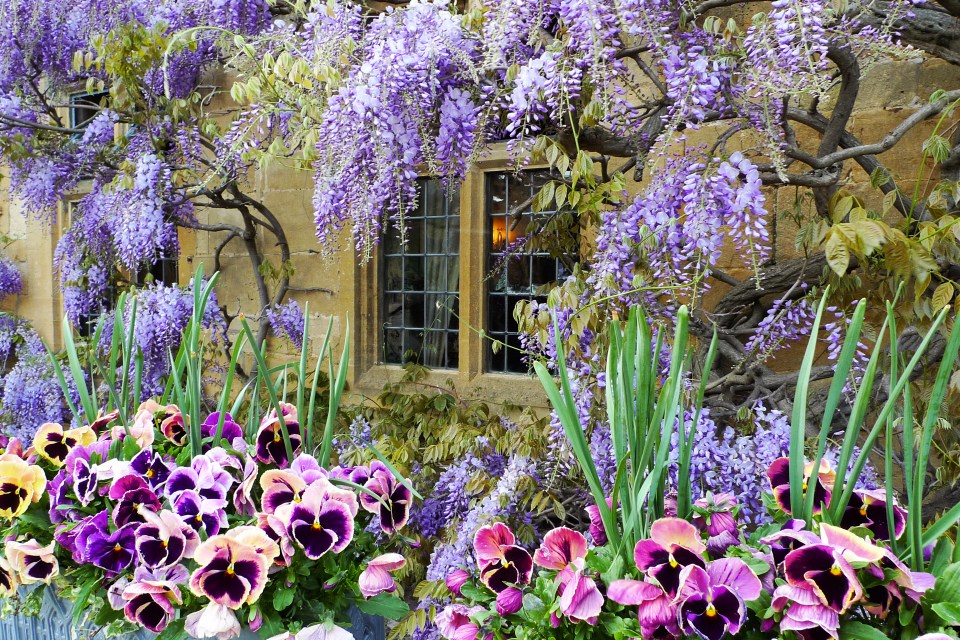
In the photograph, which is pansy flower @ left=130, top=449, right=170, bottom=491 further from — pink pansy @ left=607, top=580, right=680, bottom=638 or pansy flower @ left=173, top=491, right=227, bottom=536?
pink pansy @ left=607, top=580, right=680, bottom=638

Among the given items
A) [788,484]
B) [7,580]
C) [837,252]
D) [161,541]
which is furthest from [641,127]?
[7,580]

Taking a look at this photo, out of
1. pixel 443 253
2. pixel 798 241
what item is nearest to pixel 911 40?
pixel 798 241

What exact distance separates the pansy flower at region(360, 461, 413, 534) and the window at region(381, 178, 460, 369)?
2532mm

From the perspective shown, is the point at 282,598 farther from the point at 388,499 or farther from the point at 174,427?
the point at 174,427

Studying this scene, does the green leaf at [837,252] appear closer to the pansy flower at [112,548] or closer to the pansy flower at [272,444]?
the pansy flower at [272,444]

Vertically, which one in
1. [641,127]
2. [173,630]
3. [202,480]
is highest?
[641,127]

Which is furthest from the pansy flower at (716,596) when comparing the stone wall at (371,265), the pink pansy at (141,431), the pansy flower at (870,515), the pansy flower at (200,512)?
the stone wall at (371,265)

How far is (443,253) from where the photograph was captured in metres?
4.19

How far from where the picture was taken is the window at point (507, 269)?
390cm

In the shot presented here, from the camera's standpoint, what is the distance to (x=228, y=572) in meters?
1.25

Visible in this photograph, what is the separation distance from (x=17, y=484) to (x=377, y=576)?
785mm

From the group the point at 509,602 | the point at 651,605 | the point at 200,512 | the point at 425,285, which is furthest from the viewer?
the point at 425,285

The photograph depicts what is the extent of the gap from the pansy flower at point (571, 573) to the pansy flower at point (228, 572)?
46 cm

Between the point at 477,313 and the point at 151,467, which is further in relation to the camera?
the point at 477,313
